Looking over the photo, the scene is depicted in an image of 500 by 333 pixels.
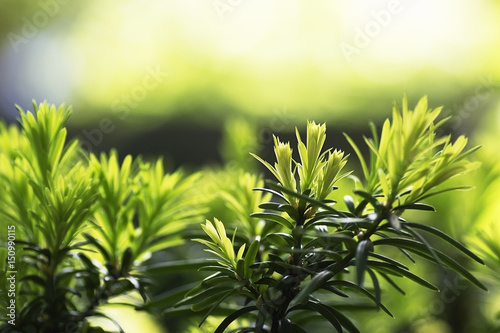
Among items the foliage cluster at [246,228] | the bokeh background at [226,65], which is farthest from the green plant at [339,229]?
the bokeh background at [226,65]

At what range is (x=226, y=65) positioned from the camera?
5.28ft

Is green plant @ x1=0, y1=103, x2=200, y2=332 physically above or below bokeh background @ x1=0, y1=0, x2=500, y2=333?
below

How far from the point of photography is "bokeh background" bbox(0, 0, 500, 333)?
4.50 ft

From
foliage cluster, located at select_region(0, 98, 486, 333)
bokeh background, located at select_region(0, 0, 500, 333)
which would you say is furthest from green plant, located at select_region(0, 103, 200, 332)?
bokeh background, located at select_region(0, 0, 500, 333)

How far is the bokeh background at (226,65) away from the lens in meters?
1.37

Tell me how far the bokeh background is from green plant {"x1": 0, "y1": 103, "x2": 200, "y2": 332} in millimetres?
953

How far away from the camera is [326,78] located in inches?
60.5

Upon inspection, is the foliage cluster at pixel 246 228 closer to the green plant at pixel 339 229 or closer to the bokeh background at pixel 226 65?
the green plant at pixel 339 229

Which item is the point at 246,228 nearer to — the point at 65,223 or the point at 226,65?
the point at 65,223

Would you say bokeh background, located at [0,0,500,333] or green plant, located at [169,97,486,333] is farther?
bokeh background, located at [0,0,500,333]

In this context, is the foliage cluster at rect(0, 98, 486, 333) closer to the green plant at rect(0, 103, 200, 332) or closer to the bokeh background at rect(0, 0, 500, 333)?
the green plant at rect(0, 103, 200, 332)

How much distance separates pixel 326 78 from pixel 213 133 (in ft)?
1.33

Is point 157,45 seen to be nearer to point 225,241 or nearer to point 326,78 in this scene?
point 326,78

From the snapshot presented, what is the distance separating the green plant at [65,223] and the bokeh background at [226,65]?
3.13 ft
